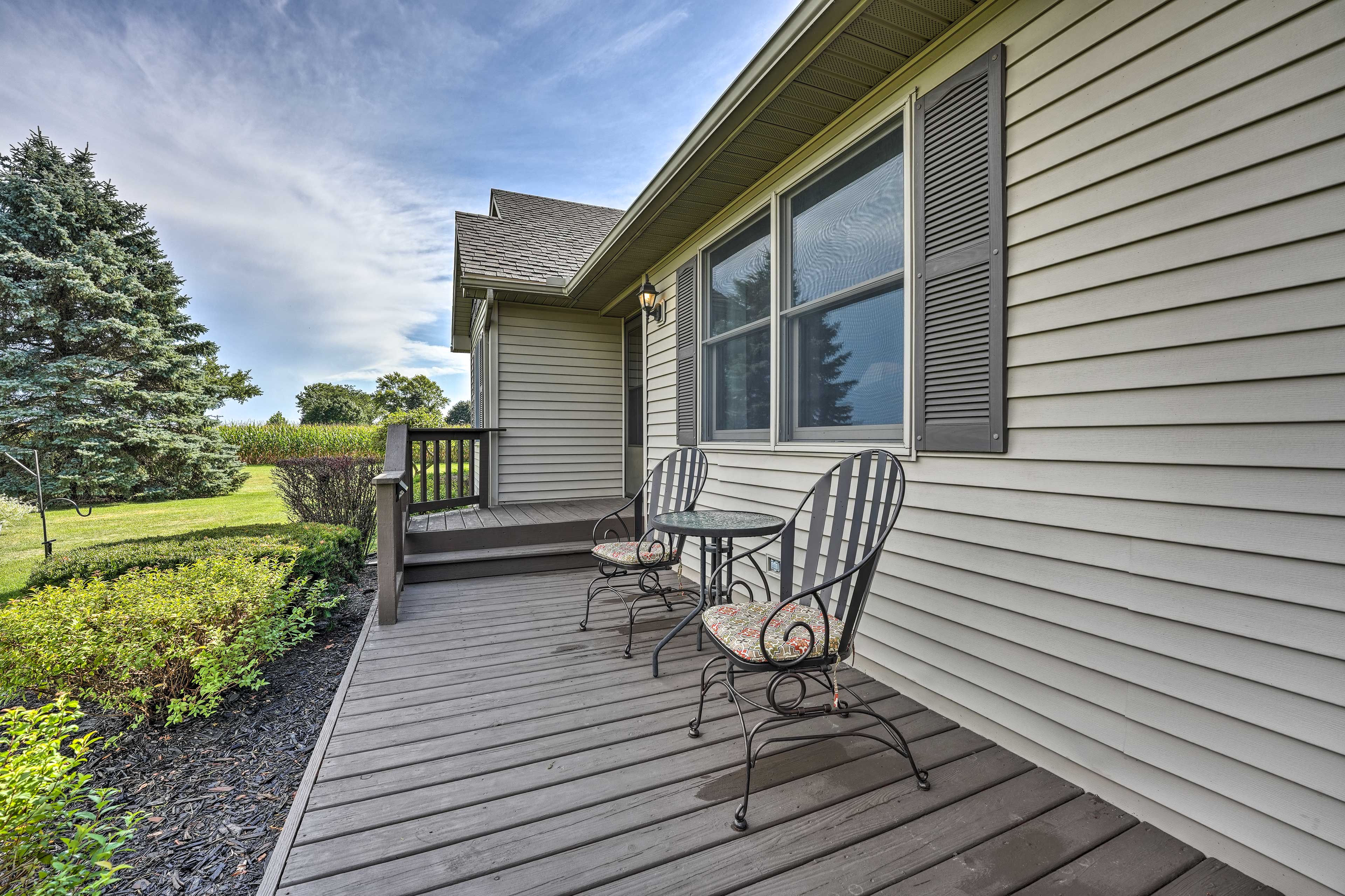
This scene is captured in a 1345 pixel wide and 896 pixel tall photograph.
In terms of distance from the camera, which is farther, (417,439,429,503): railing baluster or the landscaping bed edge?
(417,439,429,503): railing baluster

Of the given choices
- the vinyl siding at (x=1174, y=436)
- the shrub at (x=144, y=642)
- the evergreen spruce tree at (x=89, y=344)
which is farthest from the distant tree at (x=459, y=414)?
the vinyl siding at (x=1174, y=436)

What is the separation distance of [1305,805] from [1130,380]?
110cm

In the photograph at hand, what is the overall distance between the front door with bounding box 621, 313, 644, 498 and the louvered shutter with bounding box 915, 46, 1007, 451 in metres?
4.39

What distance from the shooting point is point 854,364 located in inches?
108

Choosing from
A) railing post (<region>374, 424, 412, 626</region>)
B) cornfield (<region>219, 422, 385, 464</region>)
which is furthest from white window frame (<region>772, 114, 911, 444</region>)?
cornfield (<region>219, 422, 385, 464</region>)

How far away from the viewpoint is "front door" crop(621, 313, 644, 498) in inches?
254

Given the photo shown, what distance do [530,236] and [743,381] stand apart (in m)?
4.84

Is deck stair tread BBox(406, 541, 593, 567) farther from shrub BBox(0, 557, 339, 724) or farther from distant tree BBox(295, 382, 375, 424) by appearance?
distant tree BBox(295, 382, 375, 424)

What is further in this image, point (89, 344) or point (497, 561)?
point (89, 344)

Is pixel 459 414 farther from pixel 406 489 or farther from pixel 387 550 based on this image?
pixel 387 550

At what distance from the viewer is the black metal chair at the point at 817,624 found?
5.59 ft

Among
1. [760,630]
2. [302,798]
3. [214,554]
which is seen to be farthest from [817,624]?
[214,554]

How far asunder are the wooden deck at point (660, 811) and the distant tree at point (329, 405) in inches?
1576

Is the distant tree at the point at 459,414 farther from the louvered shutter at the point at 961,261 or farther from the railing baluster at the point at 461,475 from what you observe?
the louvered shutter at the point at 961,261
